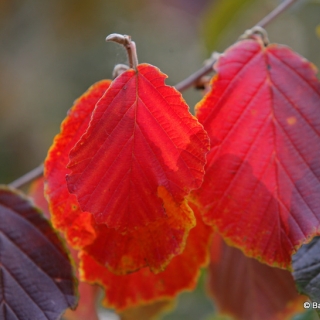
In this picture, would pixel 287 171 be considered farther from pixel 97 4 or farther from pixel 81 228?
pixel 97 4

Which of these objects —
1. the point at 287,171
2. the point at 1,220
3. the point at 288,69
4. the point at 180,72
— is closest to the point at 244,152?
the point at 287,171

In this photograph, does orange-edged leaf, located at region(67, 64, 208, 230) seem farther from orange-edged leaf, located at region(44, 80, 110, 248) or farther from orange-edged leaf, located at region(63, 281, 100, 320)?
orange-edged leaf, located at region(63, 281, 100, 320)

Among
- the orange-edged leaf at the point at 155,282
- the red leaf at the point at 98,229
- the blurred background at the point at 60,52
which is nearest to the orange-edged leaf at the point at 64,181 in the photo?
the red leaf at the point at 98,229

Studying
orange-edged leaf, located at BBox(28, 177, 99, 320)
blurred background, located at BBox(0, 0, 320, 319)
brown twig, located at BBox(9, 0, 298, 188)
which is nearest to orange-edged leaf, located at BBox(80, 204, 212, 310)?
orange-edged leaf, located at BBox(28, 177, 99, 320)

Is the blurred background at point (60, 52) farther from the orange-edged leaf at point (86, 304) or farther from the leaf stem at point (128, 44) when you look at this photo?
the leaf stem at point (128, 44)

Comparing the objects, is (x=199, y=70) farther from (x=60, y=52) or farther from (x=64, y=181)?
(x=60, y=52)

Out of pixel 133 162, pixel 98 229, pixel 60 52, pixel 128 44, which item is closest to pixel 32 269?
pixel 98 229
